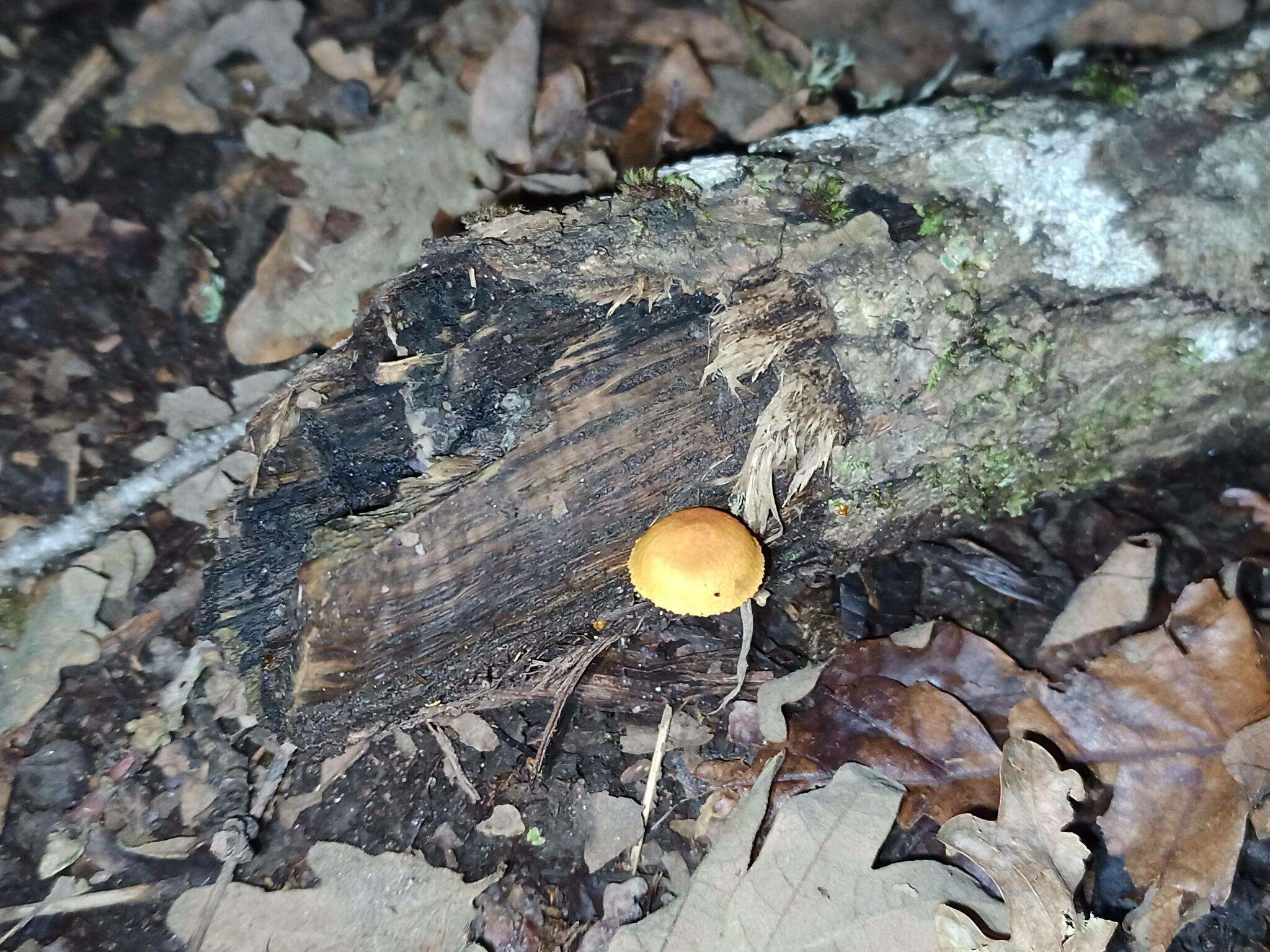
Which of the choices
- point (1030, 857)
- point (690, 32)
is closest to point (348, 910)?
point (1030, 857)

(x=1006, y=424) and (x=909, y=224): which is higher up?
(x=909, y=224)

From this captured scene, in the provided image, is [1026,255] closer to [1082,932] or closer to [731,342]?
[731,342]

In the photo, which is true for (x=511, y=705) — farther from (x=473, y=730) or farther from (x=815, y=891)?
(x=815, y=891)

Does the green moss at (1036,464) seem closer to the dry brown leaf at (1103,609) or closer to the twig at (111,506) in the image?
the dry brown leaf at (1103,609)

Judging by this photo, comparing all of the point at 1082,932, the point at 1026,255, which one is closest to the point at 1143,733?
the point at 1082,932

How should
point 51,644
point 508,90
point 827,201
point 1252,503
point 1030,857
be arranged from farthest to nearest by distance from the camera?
point 508,90 → point 51,644 → point 1252,503 → point 827,201 → point 1030,857

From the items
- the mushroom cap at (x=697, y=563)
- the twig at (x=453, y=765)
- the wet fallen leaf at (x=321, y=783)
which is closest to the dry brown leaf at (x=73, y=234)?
the wet fallen leaf at (x=321, y=783)
